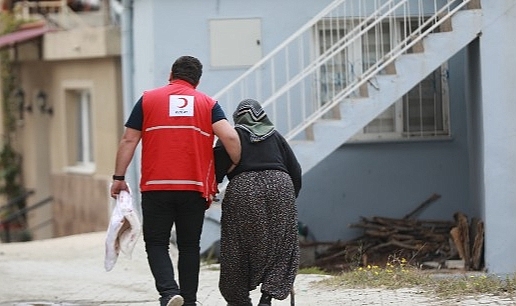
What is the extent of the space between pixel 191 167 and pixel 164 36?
265 inches

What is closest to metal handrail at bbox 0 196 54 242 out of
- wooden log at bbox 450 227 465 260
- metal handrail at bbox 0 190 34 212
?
metal handrail at bbox 0 190 34 212

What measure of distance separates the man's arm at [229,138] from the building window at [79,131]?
427 inches

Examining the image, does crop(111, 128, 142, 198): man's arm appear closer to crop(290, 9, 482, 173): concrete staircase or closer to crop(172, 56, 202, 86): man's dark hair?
crop(172, 56, 202, 86): man's dark hair

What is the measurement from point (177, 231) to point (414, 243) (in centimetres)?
616

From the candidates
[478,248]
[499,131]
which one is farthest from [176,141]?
[478,248]

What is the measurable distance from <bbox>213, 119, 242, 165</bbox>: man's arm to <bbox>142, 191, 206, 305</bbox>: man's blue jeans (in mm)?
349

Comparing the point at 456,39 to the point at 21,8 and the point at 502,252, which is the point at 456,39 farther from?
the point at 21,8

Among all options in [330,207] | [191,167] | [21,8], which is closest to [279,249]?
[191,167]

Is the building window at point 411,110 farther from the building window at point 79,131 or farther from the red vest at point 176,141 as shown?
the red vest at point 176,141

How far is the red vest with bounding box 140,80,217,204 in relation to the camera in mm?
7871

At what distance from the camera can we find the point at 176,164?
7.87 meters

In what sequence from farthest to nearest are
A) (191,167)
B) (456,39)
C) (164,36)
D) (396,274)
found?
(164,36) < (456,39) < (396,274) < (191,167)

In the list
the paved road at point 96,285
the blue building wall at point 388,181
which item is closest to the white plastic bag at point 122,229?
the paved road at point 96,285

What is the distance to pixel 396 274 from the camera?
9.58m
